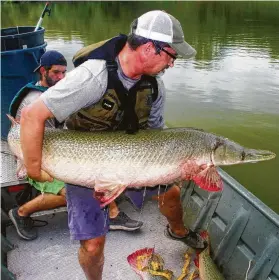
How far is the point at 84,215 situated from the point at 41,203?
1.10m

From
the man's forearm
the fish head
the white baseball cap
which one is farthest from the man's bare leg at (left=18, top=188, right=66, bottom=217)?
the white baseball cap

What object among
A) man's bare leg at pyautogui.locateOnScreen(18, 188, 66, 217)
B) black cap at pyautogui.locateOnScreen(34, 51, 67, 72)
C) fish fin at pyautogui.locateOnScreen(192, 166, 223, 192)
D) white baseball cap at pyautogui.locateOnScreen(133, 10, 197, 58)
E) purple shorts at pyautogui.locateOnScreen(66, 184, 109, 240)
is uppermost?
white baseball cap at pyautogui.locateOnScreen(133, 10, 197, 58)

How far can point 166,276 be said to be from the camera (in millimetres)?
3479

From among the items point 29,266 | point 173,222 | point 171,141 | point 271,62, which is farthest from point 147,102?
point 271,62

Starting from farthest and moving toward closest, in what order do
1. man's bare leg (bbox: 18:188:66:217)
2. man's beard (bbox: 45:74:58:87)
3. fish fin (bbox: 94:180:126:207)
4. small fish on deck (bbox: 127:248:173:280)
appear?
man's beard (bbox: 45:74:58:87)
man's bare leg (bbox: 18:188:66:217)
small fish on deck (bbox: 127:248:173:280)
fish fin (bbox: 94:180:126:207)

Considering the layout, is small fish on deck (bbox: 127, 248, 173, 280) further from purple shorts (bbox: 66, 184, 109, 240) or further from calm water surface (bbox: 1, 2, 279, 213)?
calm water surface (bbox: 1, 2, 279, 213)

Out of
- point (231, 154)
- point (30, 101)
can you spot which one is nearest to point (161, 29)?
point (231, 154)

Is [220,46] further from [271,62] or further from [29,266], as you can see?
[29,266]

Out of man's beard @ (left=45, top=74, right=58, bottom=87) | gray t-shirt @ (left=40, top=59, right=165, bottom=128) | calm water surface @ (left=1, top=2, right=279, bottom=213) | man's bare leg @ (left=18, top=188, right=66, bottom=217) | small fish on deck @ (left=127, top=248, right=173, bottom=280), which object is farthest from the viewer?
calm water surface @ (left=1, top=2, right=279, bottom=213)

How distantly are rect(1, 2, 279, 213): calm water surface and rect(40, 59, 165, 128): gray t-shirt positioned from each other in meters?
4.53

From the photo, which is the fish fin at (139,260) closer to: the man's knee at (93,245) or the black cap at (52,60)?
the man's knee at (93,245)

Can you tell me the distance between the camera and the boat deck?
3615 millimetres

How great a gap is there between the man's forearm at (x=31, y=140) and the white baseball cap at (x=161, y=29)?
0.85 meters

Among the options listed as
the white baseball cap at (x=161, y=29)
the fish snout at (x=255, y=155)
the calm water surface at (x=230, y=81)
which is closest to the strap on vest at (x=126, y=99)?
the white baseball cap at (x=161, y=29)
